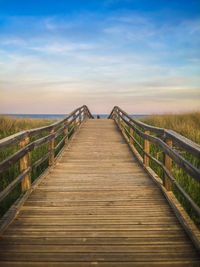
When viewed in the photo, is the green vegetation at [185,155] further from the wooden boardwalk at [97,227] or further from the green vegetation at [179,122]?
the wooden boardwalk at [97,227]

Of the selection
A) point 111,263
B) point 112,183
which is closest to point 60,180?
point 112,183

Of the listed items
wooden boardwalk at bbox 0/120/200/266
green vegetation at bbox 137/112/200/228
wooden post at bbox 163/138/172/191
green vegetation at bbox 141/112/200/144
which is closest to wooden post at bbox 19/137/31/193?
wooden boardwalk at bbox 0/120/200/266

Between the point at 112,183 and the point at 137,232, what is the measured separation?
1516 millimetres

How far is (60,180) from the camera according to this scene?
395 centimetres

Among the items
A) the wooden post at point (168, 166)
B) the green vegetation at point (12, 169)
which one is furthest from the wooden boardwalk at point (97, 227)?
the green vegetation at point (12, 169)

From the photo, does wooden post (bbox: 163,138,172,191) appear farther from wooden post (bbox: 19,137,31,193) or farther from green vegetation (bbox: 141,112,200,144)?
green vegetation (bbox: 141,112,200,144)

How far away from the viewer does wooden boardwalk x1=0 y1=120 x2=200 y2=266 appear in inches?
74.9

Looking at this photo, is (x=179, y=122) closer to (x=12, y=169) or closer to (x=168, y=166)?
(x=168, y=166)

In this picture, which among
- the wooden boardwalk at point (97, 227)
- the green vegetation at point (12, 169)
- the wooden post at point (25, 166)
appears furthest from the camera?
the green vegetation at point (12, 169)

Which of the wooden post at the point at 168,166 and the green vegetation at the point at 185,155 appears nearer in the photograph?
the wooden post at the point at 168,166

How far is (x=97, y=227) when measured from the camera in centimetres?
237

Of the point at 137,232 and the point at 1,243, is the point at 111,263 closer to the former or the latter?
the point at 137,232

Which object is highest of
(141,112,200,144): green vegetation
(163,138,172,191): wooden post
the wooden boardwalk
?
(141,112,200,144): green vegetation

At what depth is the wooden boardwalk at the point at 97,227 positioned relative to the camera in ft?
6.24
